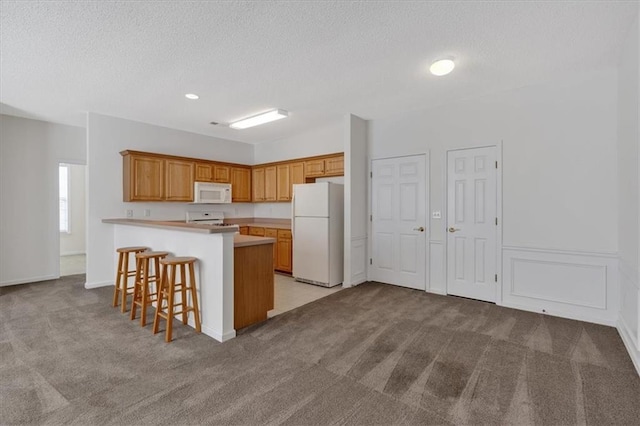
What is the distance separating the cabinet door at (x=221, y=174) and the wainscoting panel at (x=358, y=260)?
292 cm

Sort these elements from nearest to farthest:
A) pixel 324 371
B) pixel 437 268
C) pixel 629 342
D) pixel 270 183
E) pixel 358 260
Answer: pixel 324 371
pixel 629 342
pixel 437 268
pixel 358 260
pixel 270 183

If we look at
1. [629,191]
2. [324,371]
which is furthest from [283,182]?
[629,191]

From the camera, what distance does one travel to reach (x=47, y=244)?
5164 mm

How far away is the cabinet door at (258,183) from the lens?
647 cm

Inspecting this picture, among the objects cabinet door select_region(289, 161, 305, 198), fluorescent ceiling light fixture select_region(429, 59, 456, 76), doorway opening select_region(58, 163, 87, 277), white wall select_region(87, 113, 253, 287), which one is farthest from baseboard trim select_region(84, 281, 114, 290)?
fluorescent ceiling light fixture select_region(429, 59, 456, 76)

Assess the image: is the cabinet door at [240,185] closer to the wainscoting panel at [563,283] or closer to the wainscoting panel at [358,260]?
the wainscoting panel at [358,260]

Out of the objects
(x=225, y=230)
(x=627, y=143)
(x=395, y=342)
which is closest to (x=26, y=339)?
(x=225, y=230)

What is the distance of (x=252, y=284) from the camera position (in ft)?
10.6

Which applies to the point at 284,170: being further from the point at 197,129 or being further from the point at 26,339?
the point at 26,339

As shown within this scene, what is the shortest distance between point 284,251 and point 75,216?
580 centimetres

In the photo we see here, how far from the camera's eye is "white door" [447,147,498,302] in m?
3.92

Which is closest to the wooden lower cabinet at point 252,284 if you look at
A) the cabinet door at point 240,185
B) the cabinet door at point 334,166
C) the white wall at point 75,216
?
the cabinet door at point 334,166

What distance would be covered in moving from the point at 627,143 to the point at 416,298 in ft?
8.74

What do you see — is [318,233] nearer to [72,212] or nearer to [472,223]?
[472,223]
